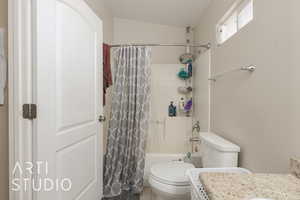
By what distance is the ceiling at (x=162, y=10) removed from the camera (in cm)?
225

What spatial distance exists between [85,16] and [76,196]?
1.35 m

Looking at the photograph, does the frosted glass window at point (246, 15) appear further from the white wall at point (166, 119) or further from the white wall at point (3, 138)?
the white wall at point (3, 138)

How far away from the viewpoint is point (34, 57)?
95 cm

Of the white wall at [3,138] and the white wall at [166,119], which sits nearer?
the white wall at [3,138]

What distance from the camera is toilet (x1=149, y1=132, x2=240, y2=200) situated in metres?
1.29

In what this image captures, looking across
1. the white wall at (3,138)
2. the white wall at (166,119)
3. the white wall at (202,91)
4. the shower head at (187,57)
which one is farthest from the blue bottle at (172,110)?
the white wall at (3,138)

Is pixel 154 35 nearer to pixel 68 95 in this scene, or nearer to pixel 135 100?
pixel 135 100

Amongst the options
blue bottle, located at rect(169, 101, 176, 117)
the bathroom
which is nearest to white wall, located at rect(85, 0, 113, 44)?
the bathroom

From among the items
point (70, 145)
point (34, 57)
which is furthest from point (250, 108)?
point (34, 57)

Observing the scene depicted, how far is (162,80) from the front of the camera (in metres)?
2.89

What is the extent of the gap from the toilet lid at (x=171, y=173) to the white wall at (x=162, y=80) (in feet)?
3.55

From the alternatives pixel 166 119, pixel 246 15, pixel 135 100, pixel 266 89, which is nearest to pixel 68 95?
pixel 135 100

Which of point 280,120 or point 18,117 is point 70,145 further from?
point 280,120

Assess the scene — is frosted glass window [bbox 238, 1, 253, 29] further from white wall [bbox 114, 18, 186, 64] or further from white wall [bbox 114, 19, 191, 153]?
white wall [bbox 114, 18, 186, 64]
